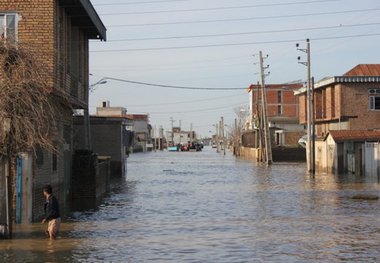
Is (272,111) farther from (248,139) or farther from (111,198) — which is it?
(111,198)

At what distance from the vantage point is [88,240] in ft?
56.7

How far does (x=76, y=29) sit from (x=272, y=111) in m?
103

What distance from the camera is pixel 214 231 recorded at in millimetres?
18953

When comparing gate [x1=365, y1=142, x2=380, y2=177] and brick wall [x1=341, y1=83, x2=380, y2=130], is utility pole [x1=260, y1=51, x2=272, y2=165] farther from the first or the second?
gate [x1=365, y1=142, x2=380, y2=177]

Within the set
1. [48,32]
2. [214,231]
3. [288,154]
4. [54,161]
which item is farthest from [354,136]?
[214,231]

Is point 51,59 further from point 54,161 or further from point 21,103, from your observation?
point 21,103

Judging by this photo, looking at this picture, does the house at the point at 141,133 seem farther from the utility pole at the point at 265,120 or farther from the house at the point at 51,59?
the house at the point at 51,59

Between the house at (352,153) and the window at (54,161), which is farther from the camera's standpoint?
the house at (352,153)

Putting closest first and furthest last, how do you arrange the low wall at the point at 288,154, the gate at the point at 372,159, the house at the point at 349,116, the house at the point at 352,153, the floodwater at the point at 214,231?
1. the floodwater at the point at 214,231
2. the gate at the point at 372,159
3. the house at the point at 352,153
4. the house at the point at 349,116
5. the low wall at the point at 288,154

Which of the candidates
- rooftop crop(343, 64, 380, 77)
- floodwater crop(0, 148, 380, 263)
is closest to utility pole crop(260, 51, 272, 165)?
rooftop crop(343, 64, 380, 77)

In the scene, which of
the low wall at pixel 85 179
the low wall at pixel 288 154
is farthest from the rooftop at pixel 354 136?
the low wall at pixel 85 179

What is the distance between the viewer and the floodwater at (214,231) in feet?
49.4

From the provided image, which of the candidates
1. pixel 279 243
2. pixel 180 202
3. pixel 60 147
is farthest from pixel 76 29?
pixel 279 243

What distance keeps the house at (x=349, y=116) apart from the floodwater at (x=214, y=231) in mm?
18824
